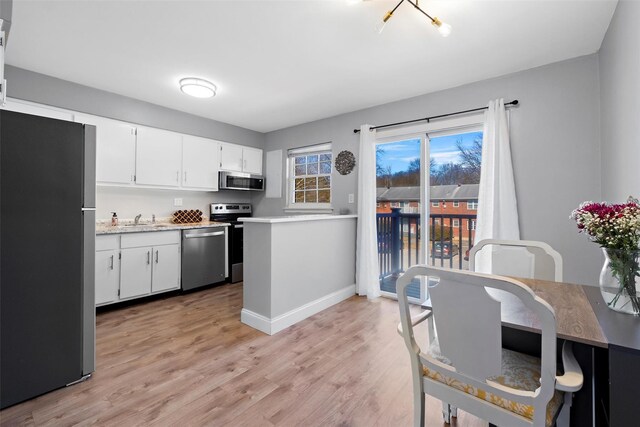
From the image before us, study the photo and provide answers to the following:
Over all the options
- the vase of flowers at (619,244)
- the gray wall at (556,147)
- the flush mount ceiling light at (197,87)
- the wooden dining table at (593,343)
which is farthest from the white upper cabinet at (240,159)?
the vase of flowers at (619,244)

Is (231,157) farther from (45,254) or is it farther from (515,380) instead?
(515,380)

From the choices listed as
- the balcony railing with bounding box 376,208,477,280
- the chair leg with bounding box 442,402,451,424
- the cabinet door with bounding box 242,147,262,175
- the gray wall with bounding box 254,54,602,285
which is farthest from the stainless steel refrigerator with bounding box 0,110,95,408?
the gray wall with bounding box 254,54,602,285

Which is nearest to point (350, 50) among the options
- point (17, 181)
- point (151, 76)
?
point (151, 76)

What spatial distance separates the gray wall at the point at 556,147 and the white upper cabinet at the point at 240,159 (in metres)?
3.31

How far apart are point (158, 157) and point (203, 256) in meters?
1.45

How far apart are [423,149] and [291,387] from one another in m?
2.82

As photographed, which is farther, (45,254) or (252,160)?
(252,160)

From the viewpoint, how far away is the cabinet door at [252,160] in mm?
4754

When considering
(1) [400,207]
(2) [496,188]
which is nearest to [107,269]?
(1) [400,207]

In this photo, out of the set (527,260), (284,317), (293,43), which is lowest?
(284,317)

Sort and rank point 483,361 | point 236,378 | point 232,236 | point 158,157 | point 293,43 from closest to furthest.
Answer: point 483,361 → point 236,378 → point 293,43 → point 158,157 → point 232,236

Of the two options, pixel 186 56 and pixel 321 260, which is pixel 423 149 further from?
pixel 186 56

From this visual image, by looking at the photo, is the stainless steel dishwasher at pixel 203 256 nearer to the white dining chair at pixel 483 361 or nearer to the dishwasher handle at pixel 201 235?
the dishwasher handle at pixel 201 235

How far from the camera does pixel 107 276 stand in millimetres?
3078
